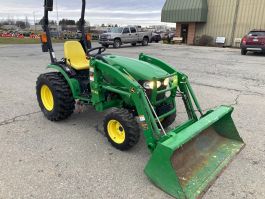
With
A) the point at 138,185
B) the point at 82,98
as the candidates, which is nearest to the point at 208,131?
the point at 138,185

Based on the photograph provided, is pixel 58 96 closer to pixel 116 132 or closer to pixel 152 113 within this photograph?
pixel 116 132

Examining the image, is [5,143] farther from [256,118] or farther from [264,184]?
[256,118]

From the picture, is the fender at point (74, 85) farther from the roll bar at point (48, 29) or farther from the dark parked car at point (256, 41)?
the dark parked car at point (256, 41)

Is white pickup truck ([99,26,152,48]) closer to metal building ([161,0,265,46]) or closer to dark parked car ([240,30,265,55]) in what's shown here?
metal building ([161,0,265,46])

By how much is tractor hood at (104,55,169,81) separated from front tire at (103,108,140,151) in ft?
1.74

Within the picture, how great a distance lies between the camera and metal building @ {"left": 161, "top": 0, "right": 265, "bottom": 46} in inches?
885

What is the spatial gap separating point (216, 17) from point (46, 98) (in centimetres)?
2304

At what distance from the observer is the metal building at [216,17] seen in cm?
2247

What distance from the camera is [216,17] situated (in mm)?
24422

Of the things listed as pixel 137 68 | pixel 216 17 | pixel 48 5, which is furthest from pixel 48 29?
pixel 216 17

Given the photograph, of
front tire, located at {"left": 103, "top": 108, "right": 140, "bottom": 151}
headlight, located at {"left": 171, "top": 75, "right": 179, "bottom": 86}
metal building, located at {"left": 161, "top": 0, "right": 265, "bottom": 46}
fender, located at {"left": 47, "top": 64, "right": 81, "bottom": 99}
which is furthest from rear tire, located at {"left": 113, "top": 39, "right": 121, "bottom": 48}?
front tire, located at {"left": 103, "top": 108, "right": 140, "bottom": 151}

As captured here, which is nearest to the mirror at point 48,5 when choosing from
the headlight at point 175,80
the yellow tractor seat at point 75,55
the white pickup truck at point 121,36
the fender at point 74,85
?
the yellow tractor seat at point 75,55

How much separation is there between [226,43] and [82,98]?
22960 millimetres

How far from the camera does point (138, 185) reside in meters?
2.88
